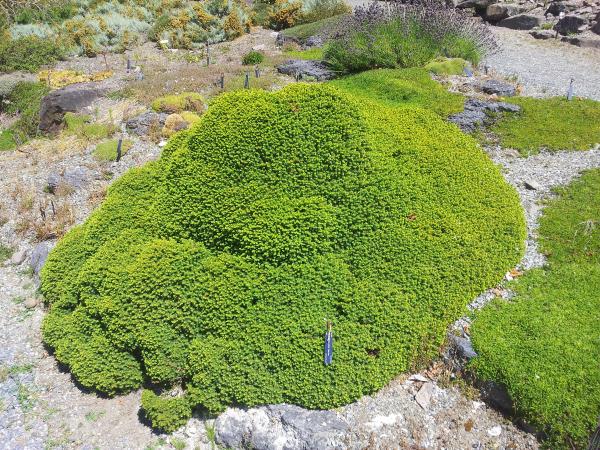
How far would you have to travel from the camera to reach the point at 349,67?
14117 mm

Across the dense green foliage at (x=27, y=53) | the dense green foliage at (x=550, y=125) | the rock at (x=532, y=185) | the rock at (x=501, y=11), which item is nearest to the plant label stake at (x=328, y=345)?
the rock at (x=532, y=185)

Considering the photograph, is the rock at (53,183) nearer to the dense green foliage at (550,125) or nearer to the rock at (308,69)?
the rock at (308,69)

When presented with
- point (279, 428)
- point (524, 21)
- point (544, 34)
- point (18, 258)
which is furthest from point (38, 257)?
point (524, 21)

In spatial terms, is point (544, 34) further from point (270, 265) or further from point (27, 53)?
point (27, 53)

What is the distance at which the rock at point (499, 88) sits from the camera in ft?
38.9

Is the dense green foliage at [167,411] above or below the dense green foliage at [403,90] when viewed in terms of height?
below

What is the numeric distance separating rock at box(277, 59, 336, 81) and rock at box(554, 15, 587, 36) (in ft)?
31.4

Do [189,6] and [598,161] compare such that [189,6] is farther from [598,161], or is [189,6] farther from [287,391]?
[287,391]

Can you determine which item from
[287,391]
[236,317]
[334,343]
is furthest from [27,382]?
[334,343]

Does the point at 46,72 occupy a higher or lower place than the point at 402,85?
lower

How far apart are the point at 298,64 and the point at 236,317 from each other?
434 inches

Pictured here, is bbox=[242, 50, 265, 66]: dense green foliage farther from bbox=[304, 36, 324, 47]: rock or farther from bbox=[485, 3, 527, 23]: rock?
bbox=[485, 3, 527, 23]: rock

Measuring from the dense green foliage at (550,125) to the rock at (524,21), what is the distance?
9.89 metres

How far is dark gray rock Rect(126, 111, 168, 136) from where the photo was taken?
35.9 feet
